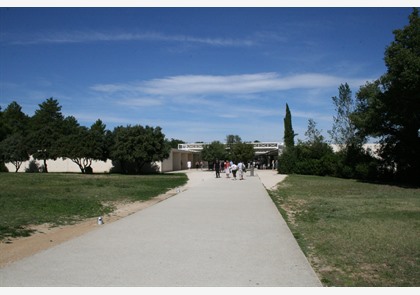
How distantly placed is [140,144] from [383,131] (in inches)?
939

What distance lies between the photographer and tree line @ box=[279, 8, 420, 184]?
74.3 feet

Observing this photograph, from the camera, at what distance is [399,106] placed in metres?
24.0

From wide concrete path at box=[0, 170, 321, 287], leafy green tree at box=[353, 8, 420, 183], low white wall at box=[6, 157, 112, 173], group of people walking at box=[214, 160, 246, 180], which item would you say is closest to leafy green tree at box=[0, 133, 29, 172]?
low white wall at box=[6, 157, 112, 173]

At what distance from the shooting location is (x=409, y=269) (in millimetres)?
5793

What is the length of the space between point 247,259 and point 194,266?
3.03ft

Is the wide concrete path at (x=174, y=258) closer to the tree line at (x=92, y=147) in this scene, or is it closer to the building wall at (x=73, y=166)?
the tree line at (x=92, y=147)

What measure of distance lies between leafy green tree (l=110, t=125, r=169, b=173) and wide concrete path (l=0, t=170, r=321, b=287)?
32.3 m

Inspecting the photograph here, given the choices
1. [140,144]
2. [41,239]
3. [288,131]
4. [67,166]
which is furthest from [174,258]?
[67,166]

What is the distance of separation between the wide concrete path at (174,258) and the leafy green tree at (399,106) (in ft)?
53.0

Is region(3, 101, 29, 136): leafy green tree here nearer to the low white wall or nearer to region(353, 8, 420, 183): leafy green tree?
the low white wall

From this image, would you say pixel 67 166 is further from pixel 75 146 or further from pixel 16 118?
pixel 16 118

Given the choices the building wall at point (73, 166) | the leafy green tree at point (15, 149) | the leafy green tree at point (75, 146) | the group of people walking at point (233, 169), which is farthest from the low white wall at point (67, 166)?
the group of people walking at point (233, 169)

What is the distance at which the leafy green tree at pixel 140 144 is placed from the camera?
42.1m
